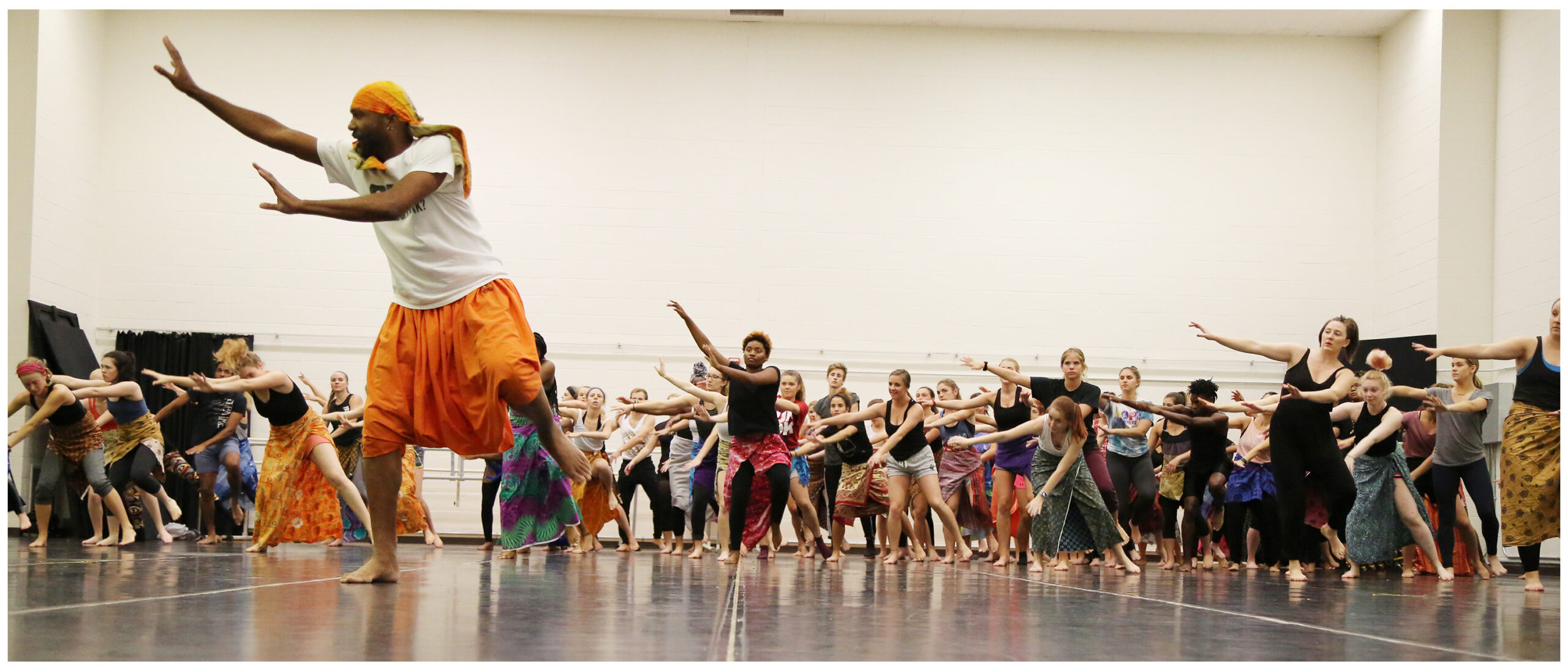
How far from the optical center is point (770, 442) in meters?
7.67

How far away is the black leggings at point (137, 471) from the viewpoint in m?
8.99

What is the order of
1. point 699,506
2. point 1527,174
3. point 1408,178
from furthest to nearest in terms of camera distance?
point 1408,178 < point 1527,174 < point 699,506

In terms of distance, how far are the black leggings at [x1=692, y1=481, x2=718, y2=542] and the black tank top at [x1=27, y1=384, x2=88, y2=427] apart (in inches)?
169

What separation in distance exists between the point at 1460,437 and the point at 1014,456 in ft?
8.87

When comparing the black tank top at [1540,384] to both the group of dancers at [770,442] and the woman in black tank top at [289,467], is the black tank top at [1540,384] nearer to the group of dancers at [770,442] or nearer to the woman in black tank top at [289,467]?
the group of dancers at [770,442]

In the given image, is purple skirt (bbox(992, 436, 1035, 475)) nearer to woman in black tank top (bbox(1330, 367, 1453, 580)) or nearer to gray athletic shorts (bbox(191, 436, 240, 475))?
woman in black tank top (bbox(1330, 367, 1453, 580))

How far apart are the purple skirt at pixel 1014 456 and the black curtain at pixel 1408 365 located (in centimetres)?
550

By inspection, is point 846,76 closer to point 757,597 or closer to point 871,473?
point 871,473

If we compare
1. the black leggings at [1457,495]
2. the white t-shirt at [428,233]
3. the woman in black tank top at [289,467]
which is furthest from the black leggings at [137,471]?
the black leggings at [1457,495]

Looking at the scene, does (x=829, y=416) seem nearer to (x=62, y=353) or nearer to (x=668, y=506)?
(x=668, y=506)

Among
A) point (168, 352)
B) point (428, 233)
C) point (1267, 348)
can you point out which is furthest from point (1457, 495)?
point (168, 352)

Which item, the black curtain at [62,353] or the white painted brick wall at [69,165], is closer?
the black curtain at [62,353]
